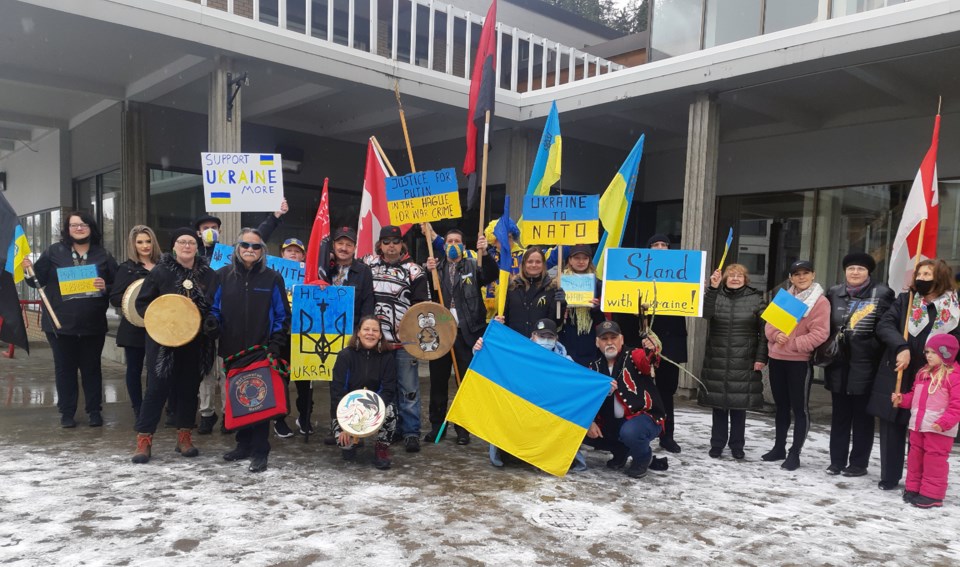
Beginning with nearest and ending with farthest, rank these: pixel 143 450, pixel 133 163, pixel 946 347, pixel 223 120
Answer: pixel 946 347 → pixel 143 450 → pixel 223 120 → pixel 133 163

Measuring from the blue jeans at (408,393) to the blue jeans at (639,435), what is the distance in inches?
67.7

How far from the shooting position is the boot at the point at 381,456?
482 cm

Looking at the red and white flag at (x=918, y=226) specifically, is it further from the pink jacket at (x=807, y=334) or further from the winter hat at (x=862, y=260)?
the pink jacket at (x=807, y=334)

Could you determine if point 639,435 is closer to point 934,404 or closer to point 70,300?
point 934,404

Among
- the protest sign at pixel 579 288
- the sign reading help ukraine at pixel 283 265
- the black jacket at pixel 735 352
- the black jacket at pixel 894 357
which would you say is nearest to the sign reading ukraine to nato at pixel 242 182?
the sign reading help ukraine at pixel 283 265

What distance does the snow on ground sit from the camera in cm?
343

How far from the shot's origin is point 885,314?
4.75 m

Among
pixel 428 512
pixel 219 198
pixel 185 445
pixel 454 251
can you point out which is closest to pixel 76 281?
pixel 219 198

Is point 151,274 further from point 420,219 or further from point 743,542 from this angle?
point 743,542

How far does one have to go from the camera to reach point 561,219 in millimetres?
5434

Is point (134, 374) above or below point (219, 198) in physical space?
below

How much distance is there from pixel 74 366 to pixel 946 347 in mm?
7014

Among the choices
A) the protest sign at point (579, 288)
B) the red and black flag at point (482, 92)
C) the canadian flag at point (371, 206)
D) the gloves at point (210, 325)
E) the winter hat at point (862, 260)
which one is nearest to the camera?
the gloves at point (210, 325)

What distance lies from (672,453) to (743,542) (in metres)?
1.87
